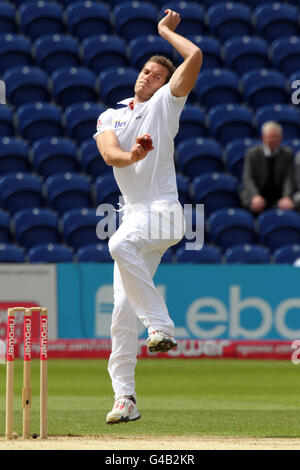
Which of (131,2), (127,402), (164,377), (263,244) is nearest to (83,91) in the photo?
(131,2)

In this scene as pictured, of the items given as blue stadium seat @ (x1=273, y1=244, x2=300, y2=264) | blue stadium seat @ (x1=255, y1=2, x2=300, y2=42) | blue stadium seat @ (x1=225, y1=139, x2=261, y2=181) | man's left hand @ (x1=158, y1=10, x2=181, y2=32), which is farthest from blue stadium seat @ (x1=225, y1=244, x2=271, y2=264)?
man's left hand @ (x1=158, y1=10, x2=181, y2=32)

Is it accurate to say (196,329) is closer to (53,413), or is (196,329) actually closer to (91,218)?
(91,218)

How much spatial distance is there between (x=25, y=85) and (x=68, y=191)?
7.85ft

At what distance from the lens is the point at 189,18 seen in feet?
49.7

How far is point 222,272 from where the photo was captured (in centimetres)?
1086

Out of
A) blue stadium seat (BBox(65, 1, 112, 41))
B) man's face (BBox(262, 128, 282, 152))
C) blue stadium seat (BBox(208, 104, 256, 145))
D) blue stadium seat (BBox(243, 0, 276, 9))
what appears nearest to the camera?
man's face (BBox(262, 128, 282, 152))

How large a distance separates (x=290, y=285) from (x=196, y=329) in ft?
3.88

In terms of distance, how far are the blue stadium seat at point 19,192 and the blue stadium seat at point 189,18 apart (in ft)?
13.9

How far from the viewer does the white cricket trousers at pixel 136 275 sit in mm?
5633

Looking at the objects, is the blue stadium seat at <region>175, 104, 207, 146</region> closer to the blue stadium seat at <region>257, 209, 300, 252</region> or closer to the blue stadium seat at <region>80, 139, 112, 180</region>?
the blue stadium seat at <region>80, 139, 112, 180</region>

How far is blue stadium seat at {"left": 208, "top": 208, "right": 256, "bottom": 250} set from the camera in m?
11.9

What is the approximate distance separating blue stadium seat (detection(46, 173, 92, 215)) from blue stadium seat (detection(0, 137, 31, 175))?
2.13 feet

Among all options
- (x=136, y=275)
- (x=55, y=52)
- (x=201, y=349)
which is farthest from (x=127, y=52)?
(x=136, y=275)

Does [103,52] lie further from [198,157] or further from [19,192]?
[19,192]
